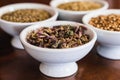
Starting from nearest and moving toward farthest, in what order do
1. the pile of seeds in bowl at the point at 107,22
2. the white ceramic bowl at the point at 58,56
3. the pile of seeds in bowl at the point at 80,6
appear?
the white ceramic bowl at the point at 58,56 → the pile of seeds in bowl at the point at 107,22 → the pile of seeds in bowl at the point at 80,6

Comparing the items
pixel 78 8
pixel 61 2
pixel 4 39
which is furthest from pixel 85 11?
pixel 4 39

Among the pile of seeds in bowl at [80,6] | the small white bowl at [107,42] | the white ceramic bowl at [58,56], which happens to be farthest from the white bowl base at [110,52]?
the pile of seeds in bowl at [80,6]

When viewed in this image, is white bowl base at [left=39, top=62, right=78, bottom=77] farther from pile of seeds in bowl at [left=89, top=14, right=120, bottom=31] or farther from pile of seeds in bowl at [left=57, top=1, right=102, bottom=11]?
pile of seeds in bowl at [left=57, top=1, right=102, bottom=11]

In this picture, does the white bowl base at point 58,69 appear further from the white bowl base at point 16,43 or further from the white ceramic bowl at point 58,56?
the white bowl base at point 16,43

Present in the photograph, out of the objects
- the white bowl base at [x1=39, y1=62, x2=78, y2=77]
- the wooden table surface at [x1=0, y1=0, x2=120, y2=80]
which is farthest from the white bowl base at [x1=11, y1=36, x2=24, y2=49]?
the white bowl base at [x1=39, y1=62, x2=78, y2=77]

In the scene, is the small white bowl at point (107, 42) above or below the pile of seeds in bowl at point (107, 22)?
below

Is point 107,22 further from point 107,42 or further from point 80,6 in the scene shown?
point 80,6
